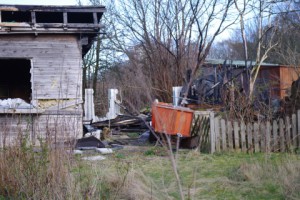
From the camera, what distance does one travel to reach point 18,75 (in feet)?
64.8

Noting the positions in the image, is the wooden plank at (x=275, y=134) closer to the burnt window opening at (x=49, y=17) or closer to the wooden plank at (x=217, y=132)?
the wooden plank at (x=217, y=132)

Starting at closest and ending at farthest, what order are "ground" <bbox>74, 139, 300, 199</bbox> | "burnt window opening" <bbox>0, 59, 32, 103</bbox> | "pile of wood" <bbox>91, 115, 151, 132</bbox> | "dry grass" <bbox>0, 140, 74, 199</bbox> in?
"dry grass" <bbox>0, 140, 74, 199</bbox> < "ground" <bbox>74, 139, 300, 199</bbox> < "pile of wood" <bbox>91, 115, 151, 132</bbox> < "burnt window opening" <bbox>0, 59, 32, 103</bbox>

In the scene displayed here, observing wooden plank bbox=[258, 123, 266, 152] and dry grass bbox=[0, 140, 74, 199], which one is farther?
wooden plank bbox=[258, 123, 266, 152]

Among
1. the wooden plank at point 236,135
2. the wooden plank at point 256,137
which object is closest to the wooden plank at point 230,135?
the wooden plank at point 236,135

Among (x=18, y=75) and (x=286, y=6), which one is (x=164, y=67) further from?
(x=18, y=75)

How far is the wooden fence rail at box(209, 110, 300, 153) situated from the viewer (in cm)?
1059

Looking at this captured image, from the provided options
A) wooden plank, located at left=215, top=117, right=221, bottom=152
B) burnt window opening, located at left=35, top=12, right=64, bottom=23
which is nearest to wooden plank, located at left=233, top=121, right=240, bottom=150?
wooden plank, located at left=215, top=117, right=221, bottom=152

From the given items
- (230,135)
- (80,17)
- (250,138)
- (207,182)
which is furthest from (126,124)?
(207,182)

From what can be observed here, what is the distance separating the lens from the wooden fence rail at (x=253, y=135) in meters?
10.6

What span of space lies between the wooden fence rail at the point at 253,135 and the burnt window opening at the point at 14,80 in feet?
36.9

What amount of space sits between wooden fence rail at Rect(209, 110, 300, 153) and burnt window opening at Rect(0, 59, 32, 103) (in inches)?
442

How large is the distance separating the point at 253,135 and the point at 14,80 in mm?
12649

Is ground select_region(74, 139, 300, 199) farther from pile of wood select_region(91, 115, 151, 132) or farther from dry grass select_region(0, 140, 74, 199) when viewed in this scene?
pile of wood select_region(91, 115, 151, 132)

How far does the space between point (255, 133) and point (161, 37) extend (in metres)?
20.4
